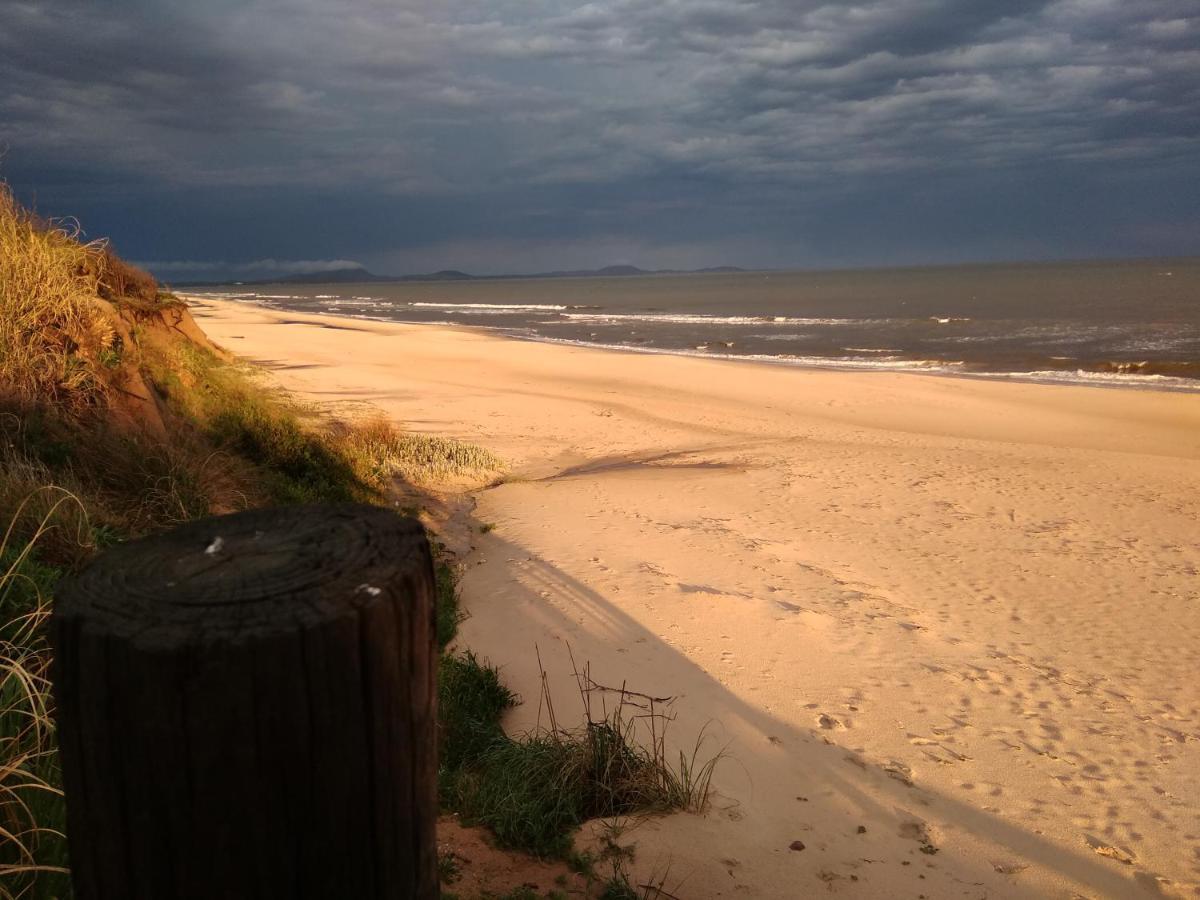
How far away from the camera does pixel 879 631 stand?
6445 millimetres

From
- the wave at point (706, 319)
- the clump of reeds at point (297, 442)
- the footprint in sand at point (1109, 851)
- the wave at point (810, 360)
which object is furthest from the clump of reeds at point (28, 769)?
the wave at point (706, 319)

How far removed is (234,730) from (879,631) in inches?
235

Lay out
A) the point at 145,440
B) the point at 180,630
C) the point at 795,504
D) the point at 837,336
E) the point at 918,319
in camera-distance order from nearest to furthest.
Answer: the point at 180,630 → the point at 145,440 → the point at 795,504 → the point at 837,336 → the point at 918,319

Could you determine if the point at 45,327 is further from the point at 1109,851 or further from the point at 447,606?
the point at 1109,851

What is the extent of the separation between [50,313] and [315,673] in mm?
6973

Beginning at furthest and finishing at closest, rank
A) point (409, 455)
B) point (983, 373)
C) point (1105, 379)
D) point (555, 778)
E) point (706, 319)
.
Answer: point (706, 319), point (983, 373), point (1105, 379), point (409, 455), point (555, 778)

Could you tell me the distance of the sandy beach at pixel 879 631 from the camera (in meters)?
4.05

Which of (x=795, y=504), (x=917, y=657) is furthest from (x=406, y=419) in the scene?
(x=917, y=657)

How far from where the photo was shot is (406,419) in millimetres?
14133

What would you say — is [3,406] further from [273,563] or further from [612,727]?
[273,563]

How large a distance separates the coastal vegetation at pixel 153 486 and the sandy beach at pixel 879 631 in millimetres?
360

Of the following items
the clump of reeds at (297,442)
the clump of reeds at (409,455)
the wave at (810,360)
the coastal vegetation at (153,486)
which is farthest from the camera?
the wave at (810,360)

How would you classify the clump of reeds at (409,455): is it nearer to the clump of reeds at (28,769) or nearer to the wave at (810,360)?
the clump of reeds at (28,769)

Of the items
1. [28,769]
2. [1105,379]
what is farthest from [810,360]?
[28,769]
